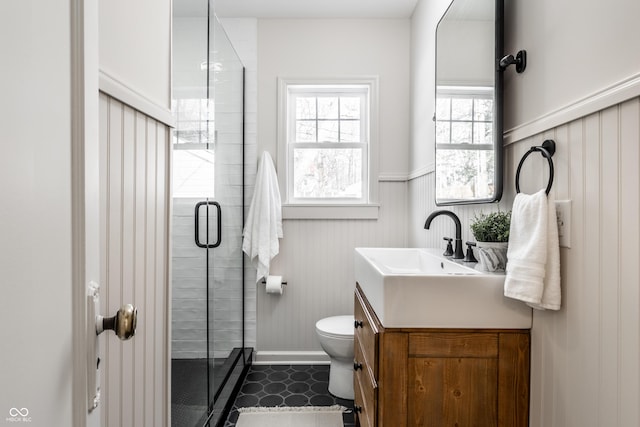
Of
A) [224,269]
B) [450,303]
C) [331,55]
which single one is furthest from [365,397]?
[331,55]

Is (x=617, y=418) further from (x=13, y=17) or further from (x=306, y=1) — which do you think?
(x=306, y=1)

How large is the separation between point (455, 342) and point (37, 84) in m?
1.16

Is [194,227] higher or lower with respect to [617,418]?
higher

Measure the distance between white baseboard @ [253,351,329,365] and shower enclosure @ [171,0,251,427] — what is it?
173 millimetres

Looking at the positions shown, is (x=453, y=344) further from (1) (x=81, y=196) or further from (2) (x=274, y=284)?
(2) (x=274, y=284)

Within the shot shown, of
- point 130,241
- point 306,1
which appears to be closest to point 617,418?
point 130,241

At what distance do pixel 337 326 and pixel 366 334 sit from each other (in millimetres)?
831

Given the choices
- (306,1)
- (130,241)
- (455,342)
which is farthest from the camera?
(306,1)

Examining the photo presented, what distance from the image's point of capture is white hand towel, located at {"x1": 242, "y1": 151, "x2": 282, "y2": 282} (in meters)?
2.54

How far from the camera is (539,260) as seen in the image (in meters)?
0.95

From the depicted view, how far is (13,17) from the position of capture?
1.27 feet

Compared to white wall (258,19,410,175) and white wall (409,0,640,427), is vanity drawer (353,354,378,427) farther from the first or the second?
white wall (258,19,410,175)

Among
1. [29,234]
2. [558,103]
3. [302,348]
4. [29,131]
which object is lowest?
[302,348]

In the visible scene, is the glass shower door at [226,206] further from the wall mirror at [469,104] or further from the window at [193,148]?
the wall mirror at [469,104]
